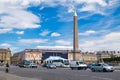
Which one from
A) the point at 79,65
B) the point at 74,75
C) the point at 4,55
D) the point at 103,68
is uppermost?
the point at 4,55

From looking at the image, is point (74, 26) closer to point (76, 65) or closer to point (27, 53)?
point (76, 65)

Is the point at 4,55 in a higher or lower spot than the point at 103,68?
higher

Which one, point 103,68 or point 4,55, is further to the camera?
point 4,55

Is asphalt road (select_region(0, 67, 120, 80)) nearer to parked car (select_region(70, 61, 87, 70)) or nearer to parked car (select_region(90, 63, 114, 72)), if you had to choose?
parked car (select_region(90, 63, 114, 72))

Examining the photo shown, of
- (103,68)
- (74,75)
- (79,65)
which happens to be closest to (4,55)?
(79,65)

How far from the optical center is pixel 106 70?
45.5 m

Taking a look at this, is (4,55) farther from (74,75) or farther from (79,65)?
(74,75)

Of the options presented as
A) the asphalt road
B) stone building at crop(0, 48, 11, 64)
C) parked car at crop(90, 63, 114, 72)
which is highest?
stone building at crop(0, 48, 11, 64)

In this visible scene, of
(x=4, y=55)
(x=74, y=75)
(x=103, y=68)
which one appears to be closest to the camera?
(x=74, y=75)

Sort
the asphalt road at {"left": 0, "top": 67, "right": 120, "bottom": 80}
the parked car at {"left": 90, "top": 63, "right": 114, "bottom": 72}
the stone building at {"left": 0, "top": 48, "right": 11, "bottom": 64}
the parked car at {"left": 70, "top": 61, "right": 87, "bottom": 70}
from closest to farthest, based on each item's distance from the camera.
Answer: the asphalt road at {"left": 0, "top": 67, "right": 120, "bottom": 80} < the parked car at {"left": 90, "top": 63, "right": 114, "bottom": 72} < the parked car at {"left": 70, "top": 61, "right": 87, "bottom": 70} < the stone building at {"left": 0, "top": 48, "right": 11, "bottom": 64}

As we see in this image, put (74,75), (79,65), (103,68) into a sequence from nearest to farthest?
(74,75) → (103,68) → (79,65)

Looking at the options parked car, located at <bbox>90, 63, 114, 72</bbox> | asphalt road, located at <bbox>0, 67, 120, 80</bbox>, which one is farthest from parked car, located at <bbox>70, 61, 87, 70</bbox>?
asphalt road, located at <bbox>0, 67, 120, 80</bbox>

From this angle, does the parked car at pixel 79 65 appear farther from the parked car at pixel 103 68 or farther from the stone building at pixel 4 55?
the stone building at pixel 4 55

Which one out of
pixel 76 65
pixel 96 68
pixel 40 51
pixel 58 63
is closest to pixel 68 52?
pixel 40 51
